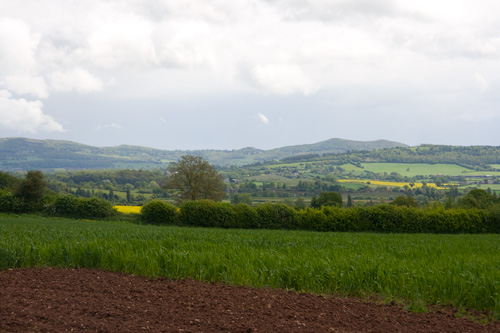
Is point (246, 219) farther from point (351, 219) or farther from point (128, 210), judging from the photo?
point (128, 210)

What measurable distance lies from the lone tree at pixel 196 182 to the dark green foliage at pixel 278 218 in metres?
24.3

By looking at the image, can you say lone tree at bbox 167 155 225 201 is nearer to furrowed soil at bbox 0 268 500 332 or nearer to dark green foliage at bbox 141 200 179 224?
dark green foliage at bbox 141 200 179 224

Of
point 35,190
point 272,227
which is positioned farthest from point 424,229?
point 35,190

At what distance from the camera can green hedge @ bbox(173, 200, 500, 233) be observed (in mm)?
45531

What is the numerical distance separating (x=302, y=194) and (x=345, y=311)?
144961 millimetres

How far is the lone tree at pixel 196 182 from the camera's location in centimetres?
7031

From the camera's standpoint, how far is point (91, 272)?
29.5ft

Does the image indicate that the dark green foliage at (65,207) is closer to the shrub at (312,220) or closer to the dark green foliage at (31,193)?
the dark green foliage at (31,193)

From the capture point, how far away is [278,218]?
153 ft

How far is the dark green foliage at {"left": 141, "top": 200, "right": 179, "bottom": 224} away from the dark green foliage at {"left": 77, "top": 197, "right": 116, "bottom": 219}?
245 inches

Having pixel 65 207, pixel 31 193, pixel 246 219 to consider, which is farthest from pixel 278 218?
pixel 31 193

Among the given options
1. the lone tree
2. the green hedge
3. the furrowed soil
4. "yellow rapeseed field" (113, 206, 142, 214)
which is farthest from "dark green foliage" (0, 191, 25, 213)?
the furrowed soil

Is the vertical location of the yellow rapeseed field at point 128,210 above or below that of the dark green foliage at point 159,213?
below

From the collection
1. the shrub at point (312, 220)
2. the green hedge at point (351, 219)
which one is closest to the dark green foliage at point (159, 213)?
the green hedge at point (351, 219)
